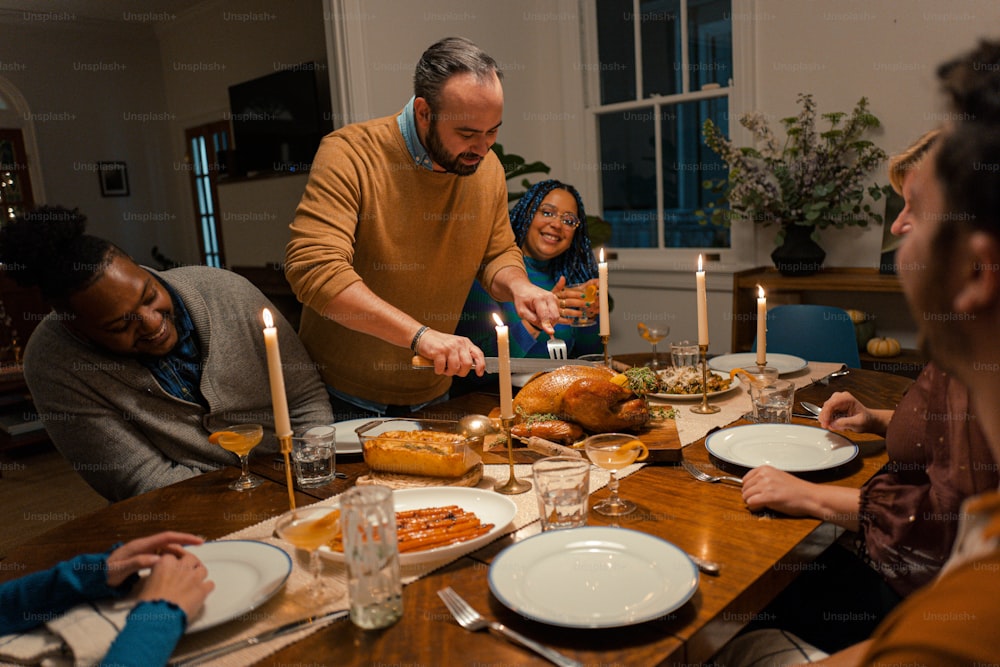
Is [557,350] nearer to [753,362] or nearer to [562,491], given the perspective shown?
[753,362]

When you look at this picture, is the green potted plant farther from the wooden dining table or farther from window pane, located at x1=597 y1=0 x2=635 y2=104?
the wooden dining table

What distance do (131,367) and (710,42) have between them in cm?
378

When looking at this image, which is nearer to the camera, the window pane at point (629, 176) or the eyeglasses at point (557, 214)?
the eyeglasses at point (557, 214)

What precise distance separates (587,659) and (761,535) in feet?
1.48

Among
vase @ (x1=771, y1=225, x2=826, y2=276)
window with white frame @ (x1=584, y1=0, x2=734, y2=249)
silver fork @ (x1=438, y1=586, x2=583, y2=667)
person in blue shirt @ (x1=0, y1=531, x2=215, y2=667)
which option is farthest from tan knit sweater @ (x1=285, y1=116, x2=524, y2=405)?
window with white frame @ (x1=584, y1=0, x2=734, y2=249)

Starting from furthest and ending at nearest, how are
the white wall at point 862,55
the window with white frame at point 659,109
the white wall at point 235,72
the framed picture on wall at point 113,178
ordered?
1. the framed picture on wall at point 113,178
2. the white wall at point 235,72
3. the window with white frame at point 659,109
4. the white wall at point 862,55

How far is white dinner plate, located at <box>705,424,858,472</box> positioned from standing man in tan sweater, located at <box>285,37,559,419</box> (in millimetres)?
609

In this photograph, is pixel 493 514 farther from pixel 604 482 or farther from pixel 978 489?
pixel 978 489

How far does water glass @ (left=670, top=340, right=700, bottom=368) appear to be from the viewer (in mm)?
2195

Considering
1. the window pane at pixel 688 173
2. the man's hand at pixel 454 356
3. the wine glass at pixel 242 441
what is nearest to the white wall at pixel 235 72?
the window pane at pixel 688 173

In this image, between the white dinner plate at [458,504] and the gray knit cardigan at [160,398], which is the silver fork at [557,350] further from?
the white dinner plate at [458,504]

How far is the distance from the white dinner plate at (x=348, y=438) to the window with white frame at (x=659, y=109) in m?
3.12

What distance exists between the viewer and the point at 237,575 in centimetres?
111

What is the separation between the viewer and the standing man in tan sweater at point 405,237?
6.37ft
